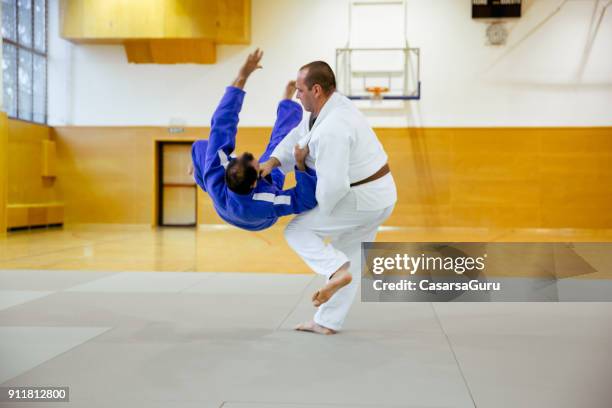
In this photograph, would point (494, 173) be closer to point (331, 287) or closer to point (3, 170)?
point (3, 170)

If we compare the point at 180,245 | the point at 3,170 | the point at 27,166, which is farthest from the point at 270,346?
the point at 27,166

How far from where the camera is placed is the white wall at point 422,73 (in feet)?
43.3

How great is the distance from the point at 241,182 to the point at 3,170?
31.2ft

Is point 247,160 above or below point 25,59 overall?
below

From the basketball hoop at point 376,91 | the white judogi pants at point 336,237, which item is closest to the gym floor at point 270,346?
the white judogi pants at point 336,237

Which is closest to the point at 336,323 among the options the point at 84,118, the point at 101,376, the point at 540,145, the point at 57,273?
the point at 101,376

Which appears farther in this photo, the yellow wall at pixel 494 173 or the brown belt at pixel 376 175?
the yellow wall at pixel 494 173

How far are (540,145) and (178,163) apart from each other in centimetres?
831

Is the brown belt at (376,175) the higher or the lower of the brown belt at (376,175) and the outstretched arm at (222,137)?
the lower

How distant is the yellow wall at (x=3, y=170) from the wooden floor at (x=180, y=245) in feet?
1.17

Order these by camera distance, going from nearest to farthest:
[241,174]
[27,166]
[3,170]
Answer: [241,174]
[3,170]
[27,166]

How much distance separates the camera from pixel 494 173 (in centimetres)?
1347

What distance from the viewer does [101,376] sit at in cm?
297

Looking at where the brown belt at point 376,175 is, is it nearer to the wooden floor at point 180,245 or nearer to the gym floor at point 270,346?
the gym floor at point 270,346
